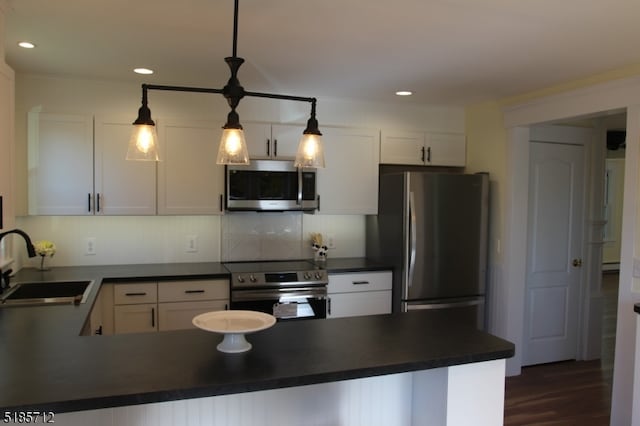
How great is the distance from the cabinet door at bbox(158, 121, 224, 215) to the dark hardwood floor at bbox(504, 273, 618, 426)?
2.73 meters

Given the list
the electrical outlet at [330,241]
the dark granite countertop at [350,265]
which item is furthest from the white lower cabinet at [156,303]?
the electrical outlet at [330,241]

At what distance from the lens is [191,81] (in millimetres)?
3533

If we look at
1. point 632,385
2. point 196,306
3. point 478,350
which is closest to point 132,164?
point 196,306

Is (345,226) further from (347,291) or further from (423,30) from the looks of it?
(423,30)

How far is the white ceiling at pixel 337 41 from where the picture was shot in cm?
215

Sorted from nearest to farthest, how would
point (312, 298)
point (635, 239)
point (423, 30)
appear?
point (423, 30) < point (635, 239) < point (312, 298)

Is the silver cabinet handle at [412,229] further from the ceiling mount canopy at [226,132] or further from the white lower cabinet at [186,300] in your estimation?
the ceiling mount canopy at [226,132]

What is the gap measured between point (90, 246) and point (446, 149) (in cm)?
322

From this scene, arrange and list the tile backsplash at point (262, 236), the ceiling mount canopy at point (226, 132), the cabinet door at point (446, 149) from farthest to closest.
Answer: the cabinet door at point (446, 149) → the tile backsplash at point (262, 236) → the ceiling mount canopy at point (226, 132)

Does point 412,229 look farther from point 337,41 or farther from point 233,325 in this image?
point 233,325

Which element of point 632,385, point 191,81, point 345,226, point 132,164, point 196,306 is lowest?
point 632,385

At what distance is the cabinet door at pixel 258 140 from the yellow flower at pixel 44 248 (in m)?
1.63

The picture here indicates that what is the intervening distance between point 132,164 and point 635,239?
138 inches

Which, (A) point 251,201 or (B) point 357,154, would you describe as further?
(B) point 357,154
